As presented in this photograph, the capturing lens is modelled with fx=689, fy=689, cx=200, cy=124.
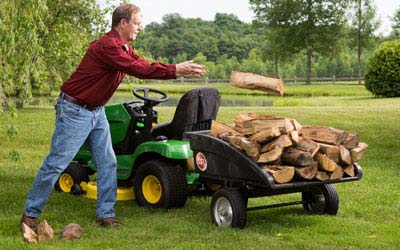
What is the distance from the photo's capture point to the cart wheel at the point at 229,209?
17.3ft

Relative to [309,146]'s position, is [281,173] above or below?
below

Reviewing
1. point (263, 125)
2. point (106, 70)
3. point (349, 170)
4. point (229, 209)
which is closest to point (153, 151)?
point (229, 209)

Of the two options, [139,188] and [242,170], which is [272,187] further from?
[139,188]

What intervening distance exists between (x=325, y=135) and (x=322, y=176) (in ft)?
1.31

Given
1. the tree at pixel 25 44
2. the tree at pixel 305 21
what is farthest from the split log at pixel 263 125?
the tree at pixel 305 21

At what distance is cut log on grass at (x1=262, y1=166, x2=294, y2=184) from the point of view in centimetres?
499

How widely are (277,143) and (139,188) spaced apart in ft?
5.56

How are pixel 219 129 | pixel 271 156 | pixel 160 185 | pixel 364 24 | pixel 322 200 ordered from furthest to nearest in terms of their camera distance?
pixel 364 24 < pixel 160 185 < pixel 322 200 < pixel 219 129 < pixel 271 156

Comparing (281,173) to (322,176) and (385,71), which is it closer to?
(322,176)

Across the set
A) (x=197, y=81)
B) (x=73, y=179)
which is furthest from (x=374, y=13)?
(x=73, y=179)

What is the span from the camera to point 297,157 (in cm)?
508

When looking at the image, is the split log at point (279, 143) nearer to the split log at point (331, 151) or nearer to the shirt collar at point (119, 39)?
the split log at point (331, 151)

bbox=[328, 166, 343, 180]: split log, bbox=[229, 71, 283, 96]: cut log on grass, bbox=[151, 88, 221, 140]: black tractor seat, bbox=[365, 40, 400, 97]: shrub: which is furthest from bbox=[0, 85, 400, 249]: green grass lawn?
bbox=[365, 40, 400, 97]: shrub

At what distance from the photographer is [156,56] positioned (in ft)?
178
